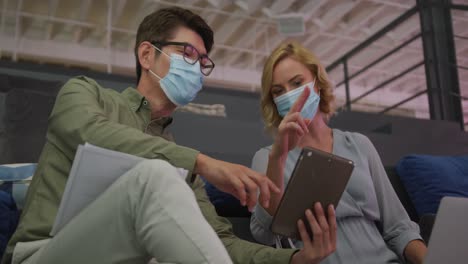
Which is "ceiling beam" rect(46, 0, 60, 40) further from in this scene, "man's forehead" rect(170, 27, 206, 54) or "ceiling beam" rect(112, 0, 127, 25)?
"man's forehead" rect(170, 27, 206, 54)

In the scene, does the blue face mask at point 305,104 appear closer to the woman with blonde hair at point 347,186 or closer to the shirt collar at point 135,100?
the woman with blonde hair at point 347,186

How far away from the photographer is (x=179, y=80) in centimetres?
143

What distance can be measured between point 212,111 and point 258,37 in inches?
205

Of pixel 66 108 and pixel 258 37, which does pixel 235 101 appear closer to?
pixel 66 108

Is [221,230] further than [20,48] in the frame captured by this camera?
No

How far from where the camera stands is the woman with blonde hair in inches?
45.8

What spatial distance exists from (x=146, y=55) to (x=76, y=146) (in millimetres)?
541

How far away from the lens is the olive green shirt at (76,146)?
3.08 ft

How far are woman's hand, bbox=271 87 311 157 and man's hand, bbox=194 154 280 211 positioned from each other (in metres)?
0.26

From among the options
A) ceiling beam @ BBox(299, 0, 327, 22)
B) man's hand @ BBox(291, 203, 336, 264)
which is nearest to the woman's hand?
man's hand @ BBox(291, 203, 336, 264)

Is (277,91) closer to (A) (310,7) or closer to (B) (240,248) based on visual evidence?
(B) (240,248)

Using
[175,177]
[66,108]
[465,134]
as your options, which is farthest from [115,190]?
[465,134]

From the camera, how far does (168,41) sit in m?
1.46

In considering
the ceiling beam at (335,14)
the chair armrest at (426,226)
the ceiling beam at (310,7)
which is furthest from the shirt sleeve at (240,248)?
the ceiling beam at (335,14)
